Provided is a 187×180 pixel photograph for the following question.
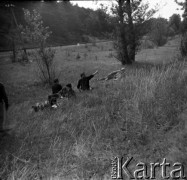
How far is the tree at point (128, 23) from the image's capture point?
14.0 meters

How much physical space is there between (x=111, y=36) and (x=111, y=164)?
43.0 ft

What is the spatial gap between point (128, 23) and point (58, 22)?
168 feet

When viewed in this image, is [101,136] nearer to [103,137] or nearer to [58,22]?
[103,137]

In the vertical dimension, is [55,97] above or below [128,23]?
below

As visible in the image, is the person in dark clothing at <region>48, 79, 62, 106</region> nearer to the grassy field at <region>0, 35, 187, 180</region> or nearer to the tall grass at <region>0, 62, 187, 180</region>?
the grassy field at <region>0, 35, 187, 180</region>

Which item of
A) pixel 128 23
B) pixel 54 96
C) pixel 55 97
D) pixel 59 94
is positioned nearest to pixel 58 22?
pixel 128 23

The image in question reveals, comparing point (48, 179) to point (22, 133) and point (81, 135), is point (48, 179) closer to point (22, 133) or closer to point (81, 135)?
point (81, 135)

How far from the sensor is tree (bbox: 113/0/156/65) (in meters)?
14.0

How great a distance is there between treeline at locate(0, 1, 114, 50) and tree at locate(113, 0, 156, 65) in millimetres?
23885

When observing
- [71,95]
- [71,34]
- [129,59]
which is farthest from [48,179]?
[71,34]

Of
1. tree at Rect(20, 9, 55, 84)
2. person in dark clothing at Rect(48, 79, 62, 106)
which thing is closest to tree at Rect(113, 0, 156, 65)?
tree at Rect(20, 9, 55, 84)

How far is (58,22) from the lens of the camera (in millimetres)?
60094

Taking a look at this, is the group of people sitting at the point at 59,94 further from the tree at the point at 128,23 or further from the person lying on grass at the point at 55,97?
the tree at the point at 128,23

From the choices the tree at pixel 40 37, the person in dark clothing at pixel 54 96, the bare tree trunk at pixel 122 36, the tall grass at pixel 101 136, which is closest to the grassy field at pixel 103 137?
the tall grass at pixel 101 136
